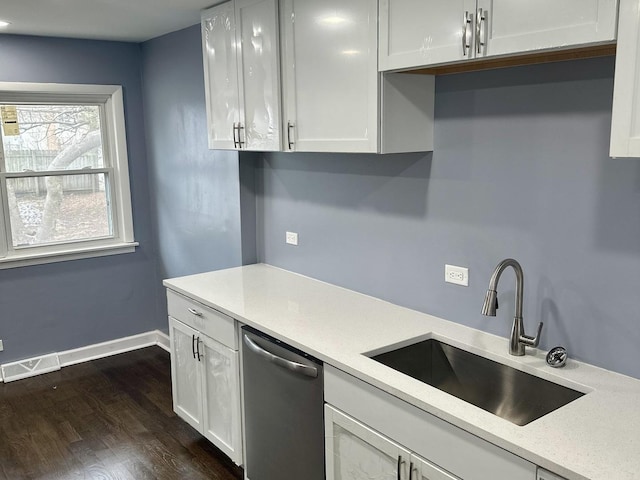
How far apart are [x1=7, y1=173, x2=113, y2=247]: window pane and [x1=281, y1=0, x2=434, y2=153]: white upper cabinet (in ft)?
7.88

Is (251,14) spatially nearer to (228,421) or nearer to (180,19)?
(180,19)

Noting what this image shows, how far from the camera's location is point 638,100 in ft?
4.76

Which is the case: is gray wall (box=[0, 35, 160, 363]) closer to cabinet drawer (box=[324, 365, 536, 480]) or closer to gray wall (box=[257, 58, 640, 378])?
gray wall (box=[257, 58, 640, 378])

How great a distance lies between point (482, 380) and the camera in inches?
85.4

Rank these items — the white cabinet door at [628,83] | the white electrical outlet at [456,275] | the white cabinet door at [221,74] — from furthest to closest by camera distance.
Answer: the white cabinet door at [221,74]
the white electrical outlet at [456,275]
the white cabinet door at [628,83]

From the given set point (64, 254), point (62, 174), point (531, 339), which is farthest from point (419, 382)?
point (62, 174)

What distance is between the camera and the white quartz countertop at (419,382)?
148cm

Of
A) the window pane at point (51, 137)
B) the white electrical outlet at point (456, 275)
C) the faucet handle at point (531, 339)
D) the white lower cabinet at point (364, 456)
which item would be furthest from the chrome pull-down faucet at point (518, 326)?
the window pane at point (51, 137)

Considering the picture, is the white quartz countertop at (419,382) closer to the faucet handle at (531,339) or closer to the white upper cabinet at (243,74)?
the faucet handle at (531,339)

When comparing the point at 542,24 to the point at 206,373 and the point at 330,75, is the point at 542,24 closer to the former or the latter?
the point at 330,75

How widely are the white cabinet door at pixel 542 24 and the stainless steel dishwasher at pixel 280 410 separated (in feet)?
4.27

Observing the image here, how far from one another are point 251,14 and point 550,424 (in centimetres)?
221

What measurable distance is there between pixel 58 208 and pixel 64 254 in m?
0.36

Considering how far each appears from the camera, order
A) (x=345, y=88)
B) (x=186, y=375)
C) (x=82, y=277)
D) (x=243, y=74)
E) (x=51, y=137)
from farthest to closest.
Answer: (x=82, y=277) < (x=51, y=137) < (x=186, y=375) < (x=243, y=74) < (x=345, y=88)
